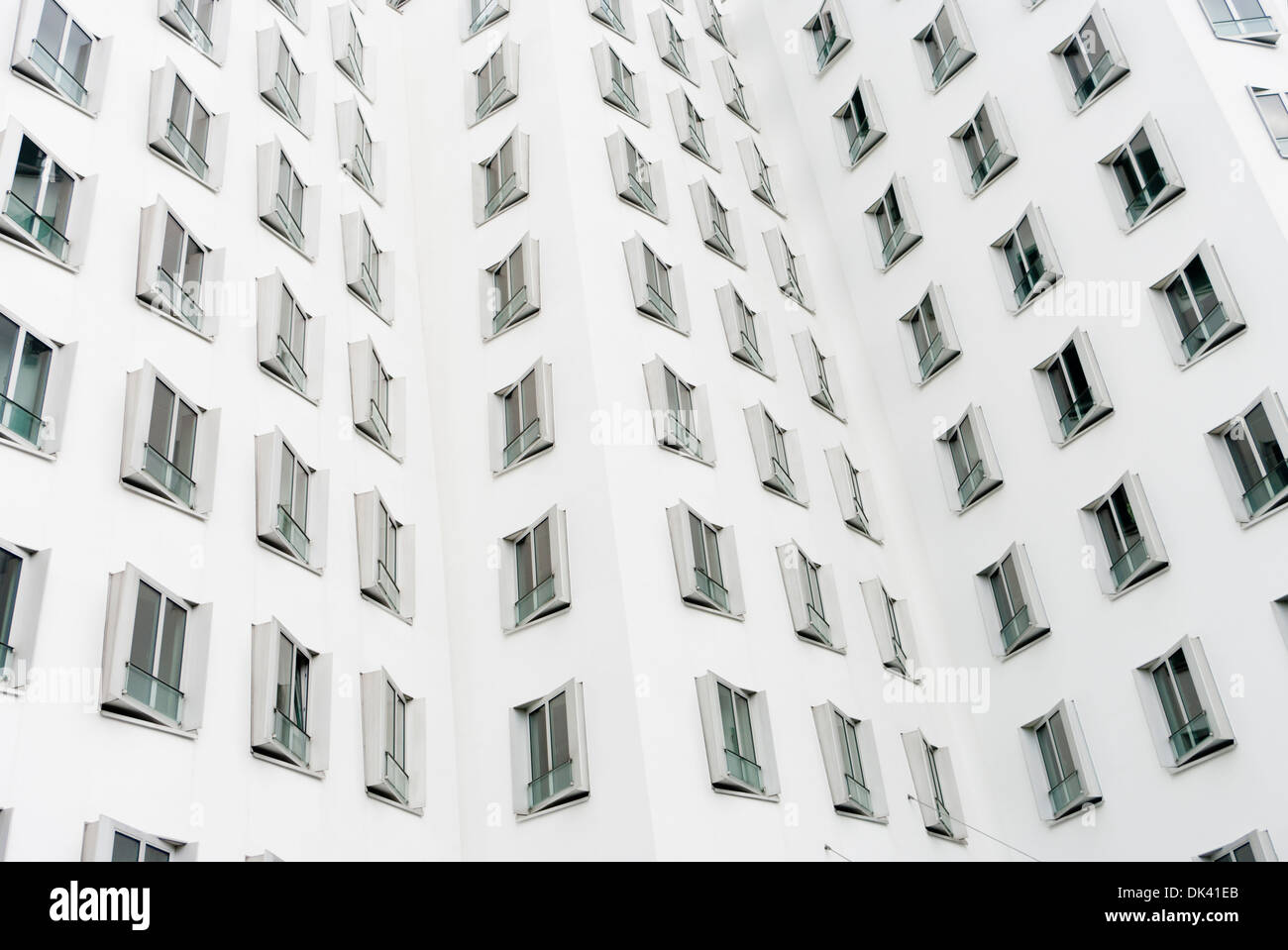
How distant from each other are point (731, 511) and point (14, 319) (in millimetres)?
13136

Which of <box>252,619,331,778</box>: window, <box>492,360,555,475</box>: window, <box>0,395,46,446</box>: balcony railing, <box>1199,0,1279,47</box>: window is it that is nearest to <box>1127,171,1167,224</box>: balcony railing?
<box>1199,0,1279,47</box>: window

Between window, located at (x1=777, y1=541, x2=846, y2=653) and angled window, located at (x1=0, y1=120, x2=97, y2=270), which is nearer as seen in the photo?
angled window, located at (x1=0, y1=120, x2=97, y2=270)

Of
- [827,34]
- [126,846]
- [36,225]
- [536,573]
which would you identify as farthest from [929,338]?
[126,846]

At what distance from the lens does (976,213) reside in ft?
97.2

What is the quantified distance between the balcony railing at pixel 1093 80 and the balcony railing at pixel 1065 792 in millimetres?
14861

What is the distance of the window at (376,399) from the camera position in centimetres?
2367

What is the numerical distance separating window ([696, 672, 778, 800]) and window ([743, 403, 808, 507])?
5.40 m

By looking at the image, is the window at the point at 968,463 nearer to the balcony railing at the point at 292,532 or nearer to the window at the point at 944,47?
the window at the point at 944,47

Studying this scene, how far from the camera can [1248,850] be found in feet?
67.8

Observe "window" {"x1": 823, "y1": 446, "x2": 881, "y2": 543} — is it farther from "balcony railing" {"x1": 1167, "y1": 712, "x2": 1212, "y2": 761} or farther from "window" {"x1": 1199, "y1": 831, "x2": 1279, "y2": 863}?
"window" {"x1": 1199, "y1": 831, "x2": 1279, "y2": 863}

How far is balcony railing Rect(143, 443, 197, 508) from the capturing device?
1802cm

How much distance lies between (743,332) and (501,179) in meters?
6.70

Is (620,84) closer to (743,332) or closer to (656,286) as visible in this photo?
(656,286)

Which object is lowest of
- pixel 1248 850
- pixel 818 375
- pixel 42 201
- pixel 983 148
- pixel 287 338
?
pixel 1248 850
